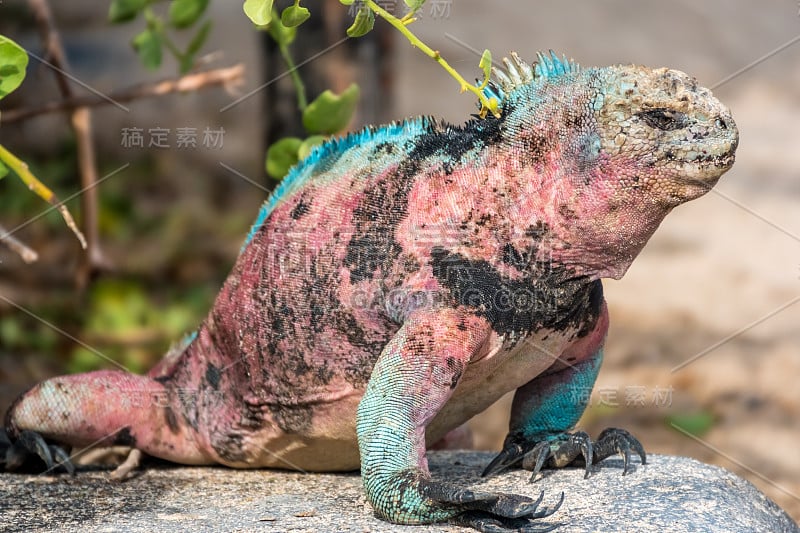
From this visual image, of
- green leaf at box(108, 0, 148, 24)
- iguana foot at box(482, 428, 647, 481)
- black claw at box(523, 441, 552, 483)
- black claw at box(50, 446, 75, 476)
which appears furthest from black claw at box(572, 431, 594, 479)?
green leaf at box(108, 0, 148, 24)

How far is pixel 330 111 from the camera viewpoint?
483 centimetres

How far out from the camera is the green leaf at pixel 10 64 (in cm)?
365

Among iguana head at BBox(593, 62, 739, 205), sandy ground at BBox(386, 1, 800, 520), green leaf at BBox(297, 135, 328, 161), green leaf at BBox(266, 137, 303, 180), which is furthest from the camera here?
sandy ground at BBox(386, 1, 800, 520)

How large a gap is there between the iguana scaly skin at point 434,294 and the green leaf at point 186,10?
4.89 ft

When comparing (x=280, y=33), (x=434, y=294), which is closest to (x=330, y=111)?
(x=280, y=33)

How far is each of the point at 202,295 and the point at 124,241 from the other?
1.62 metres

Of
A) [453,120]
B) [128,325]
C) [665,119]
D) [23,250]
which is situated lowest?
[128,325]

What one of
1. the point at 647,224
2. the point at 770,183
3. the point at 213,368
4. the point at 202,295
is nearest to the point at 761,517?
the point at 647,224

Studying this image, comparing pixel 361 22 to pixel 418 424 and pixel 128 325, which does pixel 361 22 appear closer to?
pixel 418 424

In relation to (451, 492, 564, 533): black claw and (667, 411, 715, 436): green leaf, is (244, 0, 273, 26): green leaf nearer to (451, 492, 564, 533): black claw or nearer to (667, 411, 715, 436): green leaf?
(451, 492, 564, 533): black claw

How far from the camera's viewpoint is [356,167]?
4.10m

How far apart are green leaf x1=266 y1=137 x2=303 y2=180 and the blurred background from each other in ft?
1.90

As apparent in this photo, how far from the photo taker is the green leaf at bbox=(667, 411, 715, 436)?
8.38 metres

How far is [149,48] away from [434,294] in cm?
258
